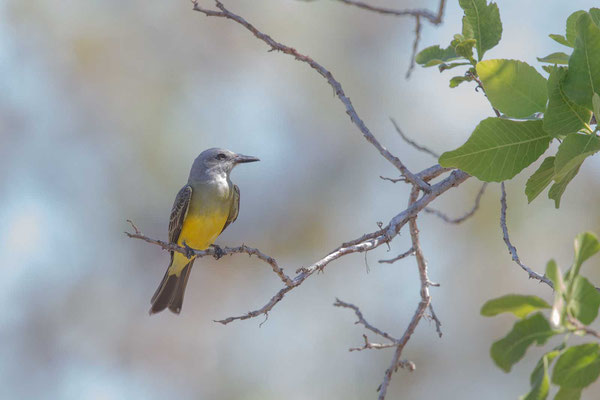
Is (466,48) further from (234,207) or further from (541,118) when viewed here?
(234,207)

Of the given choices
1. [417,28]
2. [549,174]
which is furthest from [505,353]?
[417,28]

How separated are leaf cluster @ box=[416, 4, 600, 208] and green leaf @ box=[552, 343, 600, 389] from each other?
2.47ft

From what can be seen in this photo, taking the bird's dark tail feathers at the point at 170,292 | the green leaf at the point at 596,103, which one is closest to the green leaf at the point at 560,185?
the green leaf at the point at 596,103

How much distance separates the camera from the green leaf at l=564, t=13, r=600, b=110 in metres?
2.47

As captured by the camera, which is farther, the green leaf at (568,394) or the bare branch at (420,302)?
the bare branch at (420,302)

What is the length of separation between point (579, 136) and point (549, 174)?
1.33 ft

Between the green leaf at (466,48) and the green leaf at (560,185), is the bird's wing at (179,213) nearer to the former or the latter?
the green leaf at (466,48)

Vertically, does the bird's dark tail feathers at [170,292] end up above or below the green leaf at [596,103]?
above

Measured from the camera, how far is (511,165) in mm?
2760

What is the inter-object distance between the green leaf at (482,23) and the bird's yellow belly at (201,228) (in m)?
4.17

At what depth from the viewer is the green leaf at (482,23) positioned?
10.7ft

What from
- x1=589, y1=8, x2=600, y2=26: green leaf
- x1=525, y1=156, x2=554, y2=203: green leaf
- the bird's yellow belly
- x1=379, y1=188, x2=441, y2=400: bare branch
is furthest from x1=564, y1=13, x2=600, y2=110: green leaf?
the bird's yellow belly

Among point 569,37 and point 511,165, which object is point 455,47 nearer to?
point 569,37

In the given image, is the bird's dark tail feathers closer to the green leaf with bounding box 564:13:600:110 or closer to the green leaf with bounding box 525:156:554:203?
the green leaf with bounding box 525:156:554:203
